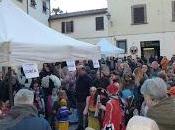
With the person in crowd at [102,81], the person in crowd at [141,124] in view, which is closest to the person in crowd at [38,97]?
the person in crowd at [102,81]

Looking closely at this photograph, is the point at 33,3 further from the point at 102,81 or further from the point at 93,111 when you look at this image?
the point at 93,111

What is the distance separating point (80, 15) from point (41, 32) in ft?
101

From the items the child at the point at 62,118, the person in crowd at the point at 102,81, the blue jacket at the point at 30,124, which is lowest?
the child at the point at 62,118

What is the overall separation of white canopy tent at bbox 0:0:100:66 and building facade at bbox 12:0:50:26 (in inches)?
823

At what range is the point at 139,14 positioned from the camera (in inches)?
1496

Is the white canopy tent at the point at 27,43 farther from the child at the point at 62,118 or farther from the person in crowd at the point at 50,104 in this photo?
the person in crowd at the point at 50,104

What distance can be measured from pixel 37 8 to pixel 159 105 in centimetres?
3179

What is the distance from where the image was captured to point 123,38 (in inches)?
1503

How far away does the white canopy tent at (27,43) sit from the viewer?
292 inches

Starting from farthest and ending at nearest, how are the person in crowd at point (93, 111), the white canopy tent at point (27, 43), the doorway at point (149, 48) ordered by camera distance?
1. the doorway at point (149, 48)
2. the person in crowd at point (93, 111)
3. the white canopy tent at point (27, 43)

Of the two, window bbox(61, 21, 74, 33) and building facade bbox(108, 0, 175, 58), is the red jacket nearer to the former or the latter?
building facade bbox(108, 0, 175, 58)

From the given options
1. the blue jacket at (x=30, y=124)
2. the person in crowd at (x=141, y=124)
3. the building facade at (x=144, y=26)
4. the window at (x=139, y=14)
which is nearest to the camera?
the person in crowd at (x=141, y=124)

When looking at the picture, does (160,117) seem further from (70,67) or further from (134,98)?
(70,67)

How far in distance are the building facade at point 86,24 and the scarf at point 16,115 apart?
33759 millimetres
